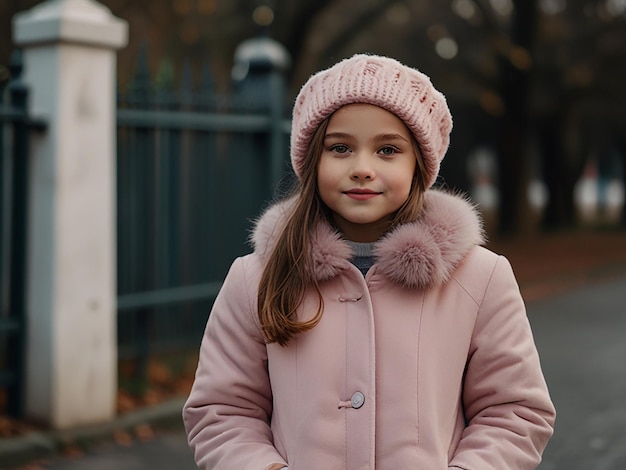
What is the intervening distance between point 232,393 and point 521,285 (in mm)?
12313

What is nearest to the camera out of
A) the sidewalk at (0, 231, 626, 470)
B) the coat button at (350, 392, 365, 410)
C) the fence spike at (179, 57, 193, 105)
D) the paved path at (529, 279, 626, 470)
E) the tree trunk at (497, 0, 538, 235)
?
the coat button at (350, 392, 365, 410)

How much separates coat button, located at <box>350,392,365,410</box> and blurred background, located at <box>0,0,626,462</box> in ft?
2.75

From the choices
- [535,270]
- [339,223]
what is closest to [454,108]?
[535,270]

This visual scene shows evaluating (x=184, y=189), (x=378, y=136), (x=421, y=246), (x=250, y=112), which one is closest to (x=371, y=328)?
(x=421, y=246)

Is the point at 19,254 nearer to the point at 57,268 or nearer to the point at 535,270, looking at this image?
the point at 57,268

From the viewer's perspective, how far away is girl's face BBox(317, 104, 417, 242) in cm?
225

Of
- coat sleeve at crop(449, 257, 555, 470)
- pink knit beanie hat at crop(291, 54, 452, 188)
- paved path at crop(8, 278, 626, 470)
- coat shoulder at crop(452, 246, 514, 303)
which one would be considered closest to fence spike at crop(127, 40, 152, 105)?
paved path at crop(8, 278, 626, 470)

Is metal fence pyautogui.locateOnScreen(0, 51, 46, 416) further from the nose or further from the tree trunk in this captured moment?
the tree trunk

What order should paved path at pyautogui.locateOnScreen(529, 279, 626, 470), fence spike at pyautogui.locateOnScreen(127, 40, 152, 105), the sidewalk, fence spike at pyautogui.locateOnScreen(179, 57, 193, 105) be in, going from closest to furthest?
1. the sidewalk
2. paved path at pyautogui.locateOnScreen(529, 279, 626, 470)
3. fence spike at pyautogui.locateOnScreen(127, 40, 152, 105)
4. fence spike at pyautogui.locateOnScreen(179, 57, 193, 105)

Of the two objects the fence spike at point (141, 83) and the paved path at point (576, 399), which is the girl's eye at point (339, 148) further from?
the fence spike at point (141, 83)

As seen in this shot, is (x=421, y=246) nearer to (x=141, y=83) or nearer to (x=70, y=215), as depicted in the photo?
(x=70, y=215)

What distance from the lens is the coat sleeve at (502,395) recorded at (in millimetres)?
2188

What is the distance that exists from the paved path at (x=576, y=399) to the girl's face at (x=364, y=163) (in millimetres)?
3458

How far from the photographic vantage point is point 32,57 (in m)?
5.99
